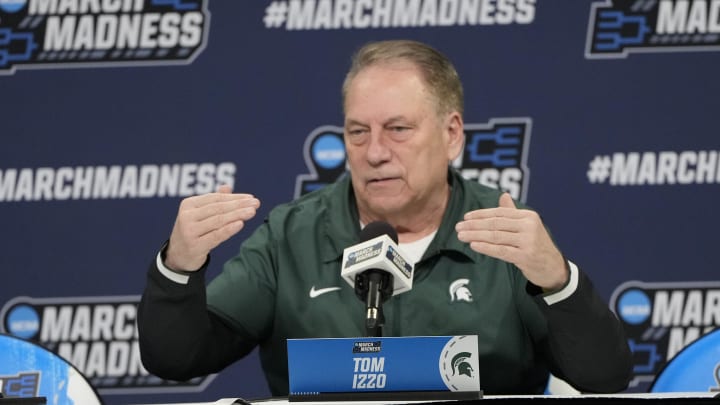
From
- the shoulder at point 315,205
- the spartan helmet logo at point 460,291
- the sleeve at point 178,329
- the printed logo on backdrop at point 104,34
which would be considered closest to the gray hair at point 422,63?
the shoulder at point 315,205

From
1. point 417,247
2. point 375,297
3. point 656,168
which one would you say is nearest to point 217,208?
point 375,297

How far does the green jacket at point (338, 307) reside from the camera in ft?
8.79

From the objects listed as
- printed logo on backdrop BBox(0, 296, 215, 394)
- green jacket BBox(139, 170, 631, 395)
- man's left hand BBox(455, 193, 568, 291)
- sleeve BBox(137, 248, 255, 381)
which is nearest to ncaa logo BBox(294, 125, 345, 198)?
printed logo on backdrop BBox(0, 296, 215, 394)

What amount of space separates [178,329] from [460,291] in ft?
2.31

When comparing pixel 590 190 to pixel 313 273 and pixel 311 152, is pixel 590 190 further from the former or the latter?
pixel 313 273

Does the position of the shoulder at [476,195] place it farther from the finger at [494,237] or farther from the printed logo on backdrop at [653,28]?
the printed logo on backdrop at [653,28]

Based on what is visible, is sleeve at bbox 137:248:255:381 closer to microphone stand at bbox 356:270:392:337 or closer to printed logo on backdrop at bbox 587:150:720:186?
microphone stand at bbox 356:270:392:337

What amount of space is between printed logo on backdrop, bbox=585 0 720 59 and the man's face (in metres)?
1.25

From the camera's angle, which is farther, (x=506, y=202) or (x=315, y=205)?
(x=315, y=205)

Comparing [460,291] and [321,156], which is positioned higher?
[321,156]

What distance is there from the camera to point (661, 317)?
3.94m

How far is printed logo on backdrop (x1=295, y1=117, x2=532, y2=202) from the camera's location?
4.00 metres

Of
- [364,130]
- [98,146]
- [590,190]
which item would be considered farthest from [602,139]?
[98,146]

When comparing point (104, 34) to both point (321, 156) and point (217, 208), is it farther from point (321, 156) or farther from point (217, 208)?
point (217, 208)
